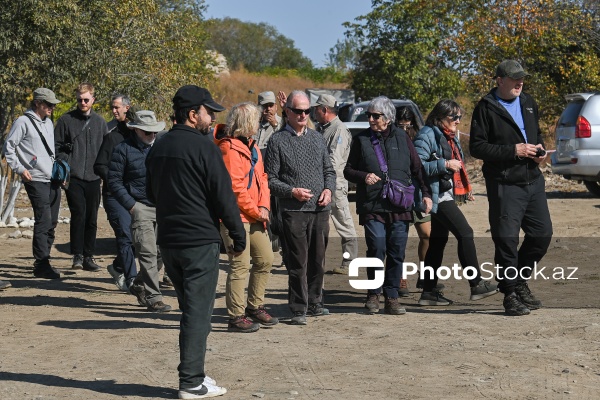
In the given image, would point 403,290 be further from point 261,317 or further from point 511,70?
point 511,70

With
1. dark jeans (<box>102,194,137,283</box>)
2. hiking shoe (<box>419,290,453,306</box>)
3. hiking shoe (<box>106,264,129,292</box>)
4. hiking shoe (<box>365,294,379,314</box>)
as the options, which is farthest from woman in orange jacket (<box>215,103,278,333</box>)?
hiking shoe (<box>106,264,129,292</box>)

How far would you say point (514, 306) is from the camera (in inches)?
364

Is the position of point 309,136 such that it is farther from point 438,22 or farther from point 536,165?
point 438,22

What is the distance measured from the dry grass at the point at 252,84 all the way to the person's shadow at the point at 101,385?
53185 millimetres

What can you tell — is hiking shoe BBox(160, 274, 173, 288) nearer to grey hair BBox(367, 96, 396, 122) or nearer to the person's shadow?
grey hair BBox(367, 96, 396, 122)

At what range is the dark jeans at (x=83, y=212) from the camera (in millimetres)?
12734

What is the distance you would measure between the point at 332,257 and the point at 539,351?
6.36m

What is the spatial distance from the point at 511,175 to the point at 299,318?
2.12 meters

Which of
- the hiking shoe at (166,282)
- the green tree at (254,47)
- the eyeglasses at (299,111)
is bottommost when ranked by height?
the hiking shoe at (166,282)

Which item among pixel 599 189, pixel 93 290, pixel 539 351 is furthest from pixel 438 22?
pixel 539 351

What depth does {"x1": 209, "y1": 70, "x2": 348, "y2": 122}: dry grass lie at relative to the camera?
62.9 metres

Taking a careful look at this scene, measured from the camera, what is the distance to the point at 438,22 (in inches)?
1598

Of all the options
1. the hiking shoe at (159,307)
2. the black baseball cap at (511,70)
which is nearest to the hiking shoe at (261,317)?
the hiking shoe at (159,307)

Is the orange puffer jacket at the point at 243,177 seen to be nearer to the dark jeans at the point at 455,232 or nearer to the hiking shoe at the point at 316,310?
the hiking shoe at the point at 316,310
